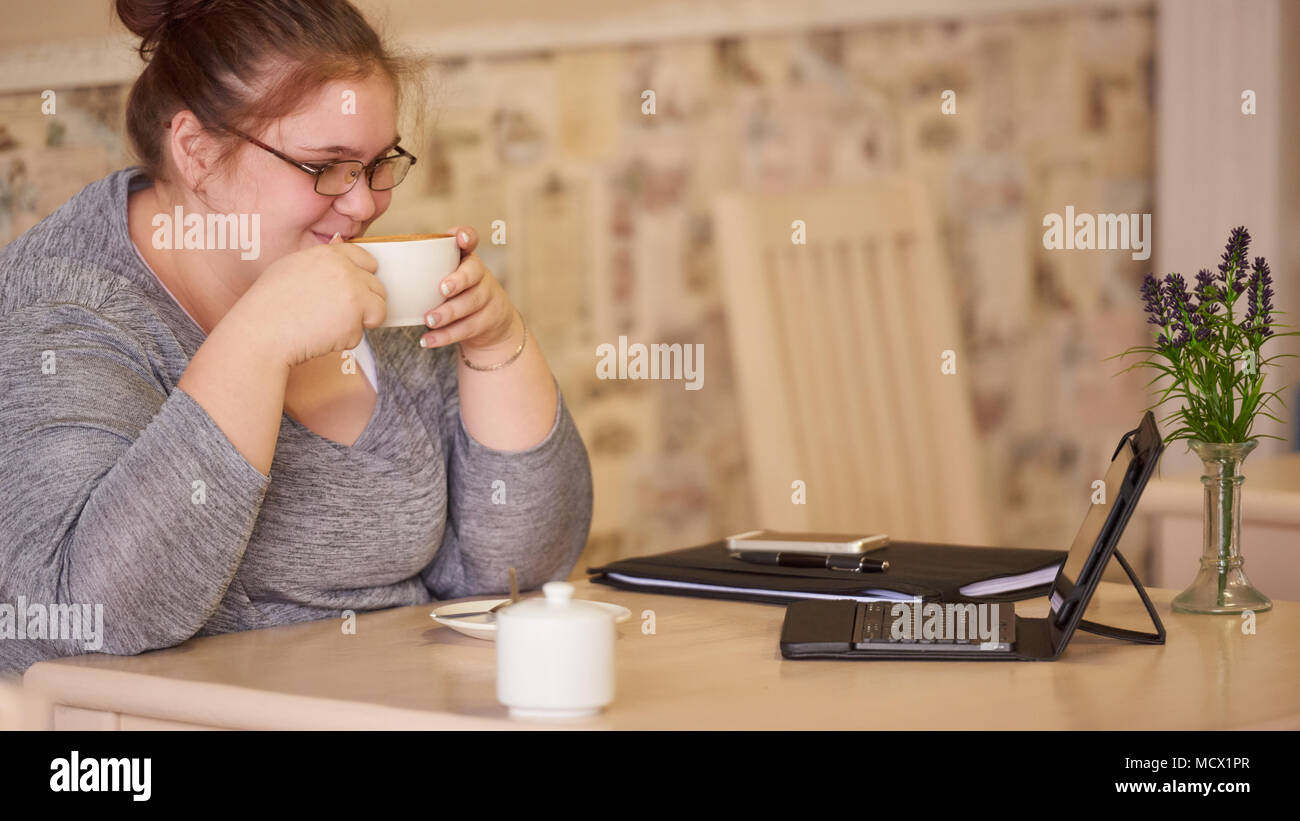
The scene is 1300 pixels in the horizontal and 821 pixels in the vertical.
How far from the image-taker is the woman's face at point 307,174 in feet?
3.91

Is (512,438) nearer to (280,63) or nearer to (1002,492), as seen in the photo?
(280,63)

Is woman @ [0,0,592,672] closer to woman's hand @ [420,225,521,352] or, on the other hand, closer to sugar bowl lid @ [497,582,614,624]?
woman's hand @ [420,225,521,352]

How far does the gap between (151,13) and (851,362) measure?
4.07 ft

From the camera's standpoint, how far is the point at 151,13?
1243 millimetres

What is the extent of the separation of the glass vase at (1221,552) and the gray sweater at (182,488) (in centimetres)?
57

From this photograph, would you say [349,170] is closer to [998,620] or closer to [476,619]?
[476,619]

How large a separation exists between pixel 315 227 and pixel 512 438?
0.26 metres

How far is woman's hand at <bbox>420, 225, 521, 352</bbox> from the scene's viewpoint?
3.79 feet

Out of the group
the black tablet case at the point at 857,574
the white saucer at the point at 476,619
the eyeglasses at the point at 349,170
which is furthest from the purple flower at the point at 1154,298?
the eyeglasses at the point at 349,170

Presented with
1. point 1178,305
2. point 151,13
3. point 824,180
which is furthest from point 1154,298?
point 824,180

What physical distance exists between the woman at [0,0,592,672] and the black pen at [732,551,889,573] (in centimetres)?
22

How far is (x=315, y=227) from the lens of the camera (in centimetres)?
123

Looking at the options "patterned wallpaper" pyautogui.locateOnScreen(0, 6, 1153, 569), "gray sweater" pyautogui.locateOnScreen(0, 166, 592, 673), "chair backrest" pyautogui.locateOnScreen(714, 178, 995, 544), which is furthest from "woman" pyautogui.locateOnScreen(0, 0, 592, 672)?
"patterned wallpaper" pyautogui.locateOnScreen(0, 6, 1153, 569)
